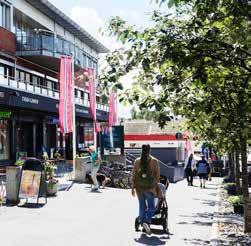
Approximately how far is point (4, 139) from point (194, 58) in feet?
86.6

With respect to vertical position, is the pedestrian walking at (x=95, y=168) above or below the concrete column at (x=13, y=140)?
below

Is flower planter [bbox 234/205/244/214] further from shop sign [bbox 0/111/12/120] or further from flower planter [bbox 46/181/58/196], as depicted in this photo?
shop sign [bbox 0/111/12/120]

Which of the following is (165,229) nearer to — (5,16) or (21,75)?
(5,16)

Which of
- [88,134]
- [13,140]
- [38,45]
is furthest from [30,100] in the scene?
[88,134]

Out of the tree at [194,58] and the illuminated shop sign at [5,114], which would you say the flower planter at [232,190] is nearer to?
the tree at [194,58]

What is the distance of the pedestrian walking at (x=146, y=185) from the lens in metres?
10.5

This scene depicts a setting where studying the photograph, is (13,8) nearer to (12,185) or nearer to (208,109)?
(12,185)

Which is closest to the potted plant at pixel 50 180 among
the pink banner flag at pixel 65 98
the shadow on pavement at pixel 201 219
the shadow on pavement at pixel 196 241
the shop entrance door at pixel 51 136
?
the shadow on pavement at pixel 201 219

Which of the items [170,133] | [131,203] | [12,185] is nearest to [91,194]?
[131,203]

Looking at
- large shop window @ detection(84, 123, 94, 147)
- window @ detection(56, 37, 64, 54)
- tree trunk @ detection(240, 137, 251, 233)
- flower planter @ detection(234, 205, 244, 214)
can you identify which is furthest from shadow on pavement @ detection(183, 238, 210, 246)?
large shop window @ detection(84, 123, 94, 147)

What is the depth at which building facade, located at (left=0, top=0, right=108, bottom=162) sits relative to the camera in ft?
99.6

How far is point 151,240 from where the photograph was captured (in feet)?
33.3

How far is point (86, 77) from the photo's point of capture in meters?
8.36

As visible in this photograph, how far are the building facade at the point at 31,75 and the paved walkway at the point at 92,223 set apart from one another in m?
12.3
